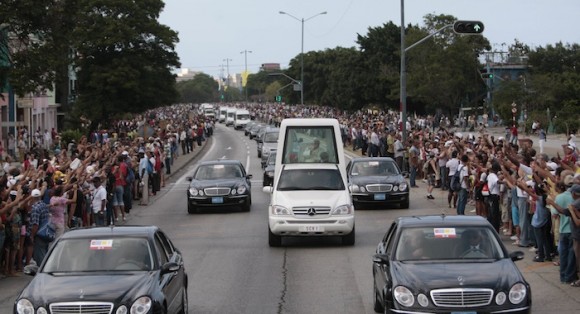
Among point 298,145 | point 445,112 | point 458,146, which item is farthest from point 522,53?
point 298,145

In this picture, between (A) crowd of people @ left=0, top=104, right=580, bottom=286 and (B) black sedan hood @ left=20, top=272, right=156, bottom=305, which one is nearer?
(B) black sedan hood @ left=20, top=272, right=156, bottom=305

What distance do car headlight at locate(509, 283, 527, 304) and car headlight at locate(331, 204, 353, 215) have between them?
9.14 meters

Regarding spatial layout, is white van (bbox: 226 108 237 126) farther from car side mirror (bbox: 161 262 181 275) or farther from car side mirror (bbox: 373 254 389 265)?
car side mirror (bbox: 161 262 181 275)

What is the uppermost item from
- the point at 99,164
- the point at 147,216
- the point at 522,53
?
the point at 522,53

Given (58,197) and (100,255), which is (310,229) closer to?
(58,197)

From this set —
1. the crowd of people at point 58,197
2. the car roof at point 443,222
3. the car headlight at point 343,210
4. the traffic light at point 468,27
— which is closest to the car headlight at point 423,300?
the car roof at point 443,222

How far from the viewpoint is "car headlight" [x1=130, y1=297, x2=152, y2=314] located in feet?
32.8

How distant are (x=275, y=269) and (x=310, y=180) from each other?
13.8 feet

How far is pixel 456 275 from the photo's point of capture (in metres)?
10.8

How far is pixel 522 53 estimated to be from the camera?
10462cm

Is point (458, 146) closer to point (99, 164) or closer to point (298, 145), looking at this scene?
point (298, 145)

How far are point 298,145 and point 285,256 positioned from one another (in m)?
→ 5.87

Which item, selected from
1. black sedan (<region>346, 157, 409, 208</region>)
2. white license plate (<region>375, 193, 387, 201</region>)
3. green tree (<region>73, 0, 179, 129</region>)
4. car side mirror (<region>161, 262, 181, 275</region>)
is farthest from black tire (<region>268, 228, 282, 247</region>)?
green tree (<region>73, 0, 179, 129</region>)

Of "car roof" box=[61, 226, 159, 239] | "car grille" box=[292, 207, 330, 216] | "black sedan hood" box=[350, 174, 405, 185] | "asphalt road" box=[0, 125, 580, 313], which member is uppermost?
"car roof" box=[61, 226, 159, 239]
